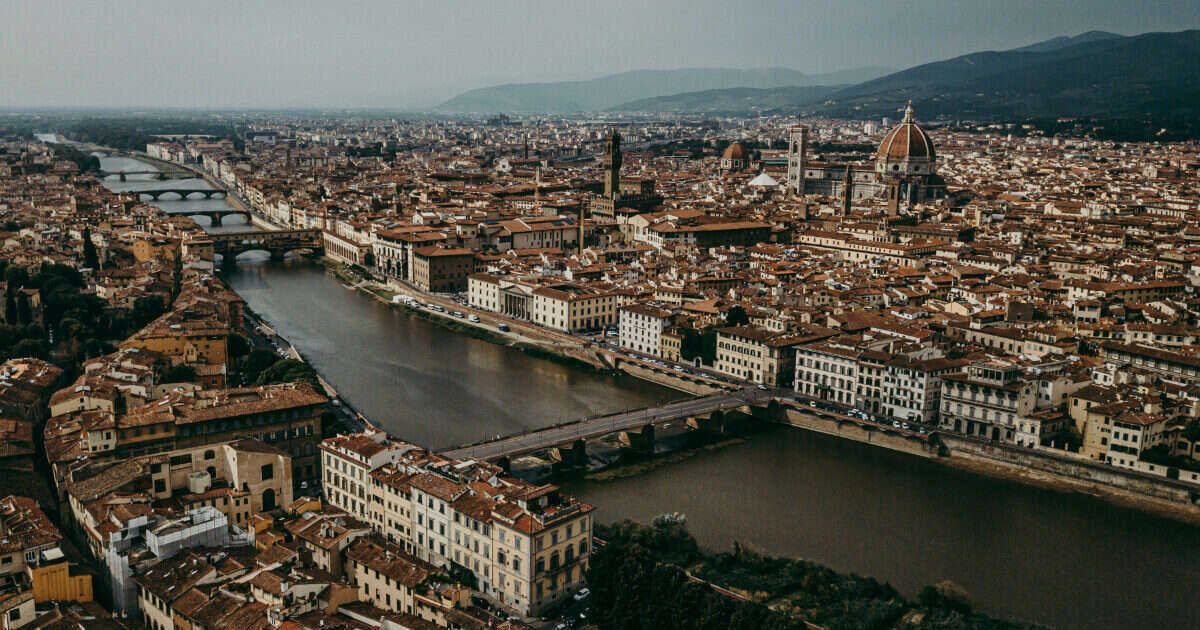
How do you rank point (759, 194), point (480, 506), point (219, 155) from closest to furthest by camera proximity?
point (480, 506) < point (759, 194) < point (219, 155)

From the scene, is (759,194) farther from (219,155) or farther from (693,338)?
(219,155)

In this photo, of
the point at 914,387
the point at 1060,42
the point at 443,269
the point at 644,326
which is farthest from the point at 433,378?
the point at 1060,42

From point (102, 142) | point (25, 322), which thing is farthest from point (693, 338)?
point (102, 142)

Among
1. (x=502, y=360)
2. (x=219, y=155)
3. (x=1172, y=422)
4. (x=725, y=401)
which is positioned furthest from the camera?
(x=219, y=155)

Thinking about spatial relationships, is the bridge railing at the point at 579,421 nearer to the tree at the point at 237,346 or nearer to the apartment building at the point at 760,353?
the apartment building at the point at 760,353

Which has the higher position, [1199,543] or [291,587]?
[291,587]

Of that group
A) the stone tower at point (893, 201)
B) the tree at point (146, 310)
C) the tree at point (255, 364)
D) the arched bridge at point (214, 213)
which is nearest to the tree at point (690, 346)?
the tree at point (255, 364)
